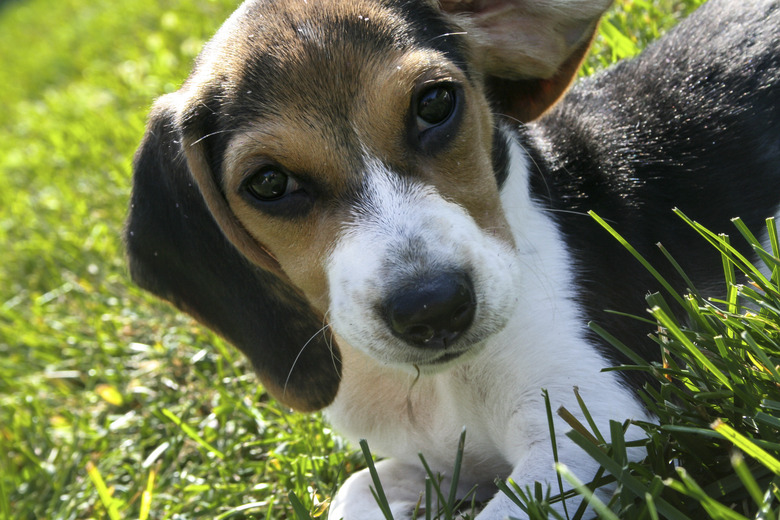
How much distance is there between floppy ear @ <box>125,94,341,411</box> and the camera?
3180 mm

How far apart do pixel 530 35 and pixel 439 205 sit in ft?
3.24

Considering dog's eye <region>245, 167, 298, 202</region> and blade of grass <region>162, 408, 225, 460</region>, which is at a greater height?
dog's eye <region>245, 167, 298, 202</region>

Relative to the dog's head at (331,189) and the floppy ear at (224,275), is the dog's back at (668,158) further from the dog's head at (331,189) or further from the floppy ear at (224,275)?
the floppy ear at (224,275)

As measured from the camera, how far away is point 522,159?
3.33m

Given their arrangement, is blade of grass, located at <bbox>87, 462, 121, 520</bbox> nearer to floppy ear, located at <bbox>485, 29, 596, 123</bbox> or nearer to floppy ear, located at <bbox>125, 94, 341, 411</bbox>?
floppy ear, located at <bbox>125, 94, 341, 411</bbox>

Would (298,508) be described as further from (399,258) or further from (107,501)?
(107,501)

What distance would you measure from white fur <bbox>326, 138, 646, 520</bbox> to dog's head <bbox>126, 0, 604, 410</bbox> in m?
0.01

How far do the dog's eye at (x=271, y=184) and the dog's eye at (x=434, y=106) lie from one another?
488mm

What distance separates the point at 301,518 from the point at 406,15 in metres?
1.78

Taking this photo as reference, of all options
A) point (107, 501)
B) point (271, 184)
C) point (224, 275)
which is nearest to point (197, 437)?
point (107, 501)

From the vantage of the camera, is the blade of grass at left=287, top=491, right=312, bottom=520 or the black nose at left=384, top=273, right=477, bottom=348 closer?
the black nose at left=384, top=273, right=477, bottom=348

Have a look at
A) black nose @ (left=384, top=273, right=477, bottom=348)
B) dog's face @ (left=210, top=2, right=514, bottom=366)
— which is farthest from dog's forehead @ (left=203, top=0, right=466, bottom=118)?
black nose @ (left=384, top=273, right=477, bottom=348)

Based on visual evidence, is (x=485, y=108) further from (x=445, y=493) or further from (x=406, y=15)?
(x=445, y=493)

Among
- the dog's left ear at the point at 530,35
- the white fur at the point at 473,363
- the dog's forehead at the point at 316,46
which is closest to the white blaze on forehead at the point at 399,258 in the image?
the white fur at the point at 473,363
